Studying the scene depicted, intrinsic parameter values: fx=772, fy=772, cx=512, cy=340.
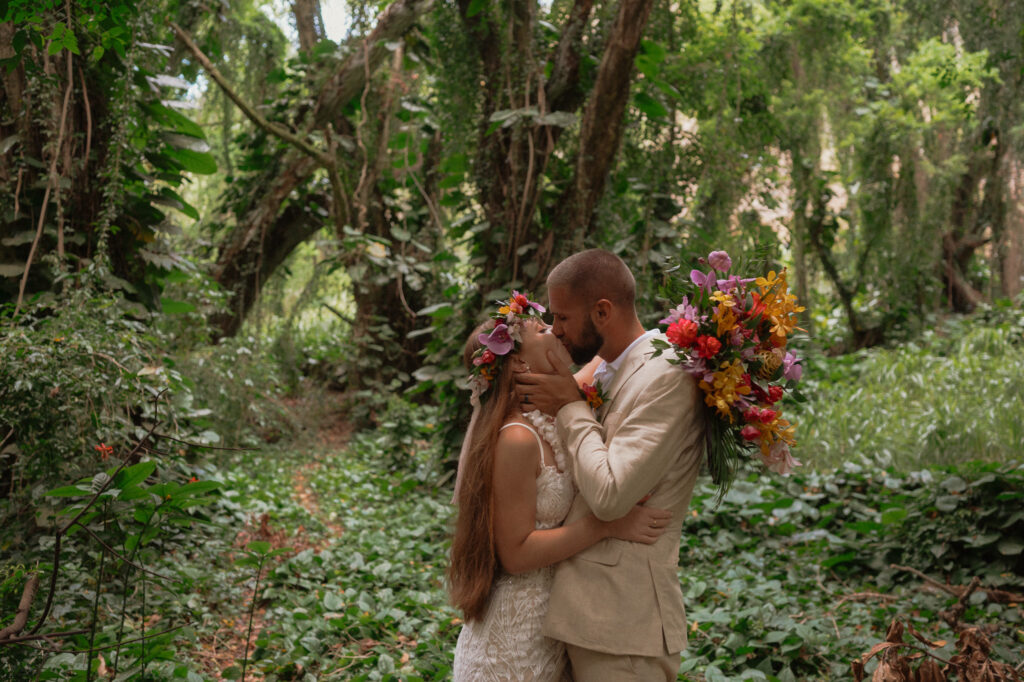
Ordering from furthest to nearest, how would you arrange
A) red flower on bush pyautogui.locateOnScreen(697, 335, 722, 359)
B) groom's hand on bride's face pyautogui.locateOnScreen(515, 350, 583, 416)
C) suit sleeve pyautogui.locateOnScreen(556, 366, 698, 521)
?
groom's hand on bride's face pyautogui.locateOnScreen(515, 350, 583, 416) → red flower on bush pyautogui.locateOnScreen(697, 335, 722, 359) → suit sleeve pyautogui.locateOnScreen(556, 366, 698, 521)

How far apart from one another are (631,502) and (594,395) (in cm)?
38

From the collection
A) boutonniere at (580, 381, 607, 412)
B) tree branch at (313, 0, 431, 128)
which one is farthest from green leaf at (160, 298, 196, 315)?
boutonniere at (580, 381, 607, 412)

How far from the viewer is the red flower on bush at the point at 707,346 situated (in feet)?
6.38

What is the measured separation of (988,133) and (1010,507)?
8.30 metres

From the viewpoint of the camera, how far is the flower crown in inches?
82.5

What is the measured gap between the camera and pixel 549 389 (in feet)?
6.70

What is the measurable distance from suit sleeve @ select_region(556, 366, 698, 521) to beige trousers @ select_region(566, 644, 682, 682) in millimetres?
369

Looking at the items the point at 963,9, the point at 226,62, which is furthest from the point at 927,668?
the point at 226,62

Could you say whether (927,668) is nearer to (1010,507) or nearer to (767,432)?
(767,432)

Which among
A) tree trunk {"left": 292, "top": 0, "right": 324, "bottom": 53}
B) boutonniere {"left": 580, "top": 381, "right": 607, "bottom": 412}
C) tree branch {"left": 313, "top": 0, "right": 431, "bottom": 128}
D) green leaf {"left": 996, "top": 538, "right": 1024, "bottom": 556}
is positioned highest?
tree trunk {"left": 292, "top": 0, "right": 324, "bottom": 53}

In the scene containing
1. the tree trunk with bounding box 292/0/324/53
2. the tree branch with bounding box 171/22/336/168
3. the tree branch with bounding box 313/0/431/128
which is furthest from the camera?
the tree trunk with bounding box 292/0/324/53

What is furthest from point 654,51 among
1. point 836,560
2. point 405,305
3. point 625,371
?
point 625,371

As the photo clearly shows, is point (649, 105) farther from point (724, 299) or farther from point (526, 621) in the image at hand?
point (526, 621)

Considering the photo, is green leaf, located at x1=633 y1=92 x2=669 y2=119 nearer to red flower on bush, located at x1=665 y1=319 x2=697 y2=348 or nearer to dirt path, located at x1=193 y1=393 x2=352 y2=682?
dirt path, located at x1=193 y1=393 x2=352 y2=682
